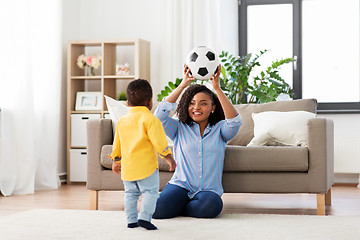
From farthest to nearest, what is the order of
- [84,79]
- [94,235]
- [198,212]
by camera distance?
1. [84,79]
2. [198,212]
3. [94,235]

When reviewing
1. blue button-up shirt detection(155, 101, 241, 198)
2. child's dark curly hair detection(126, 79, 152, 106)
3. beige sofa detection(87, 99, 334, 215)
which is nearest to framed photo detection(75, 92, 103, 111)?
beige sofa detection(87, 99, 334, 215)

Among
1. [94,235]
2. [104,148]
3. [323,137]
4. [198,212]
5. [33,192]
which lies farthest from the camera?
[33,192]

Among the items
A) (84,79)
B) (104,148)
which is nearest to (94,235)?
(104,148)

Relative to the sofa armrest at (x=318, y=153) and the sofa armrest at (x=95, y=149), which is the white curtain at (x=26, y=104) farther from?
the sofa armrest at (x=318, y=153)

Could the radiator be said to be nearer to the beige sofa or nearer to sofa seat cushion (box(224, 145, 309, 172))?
the beige sofa

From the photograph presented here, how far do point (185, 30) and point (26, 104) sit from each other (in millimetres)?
1738

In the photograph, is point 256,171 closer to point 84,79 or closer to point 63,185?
point 63,185

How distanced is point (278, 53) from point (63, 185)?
8.23 feet

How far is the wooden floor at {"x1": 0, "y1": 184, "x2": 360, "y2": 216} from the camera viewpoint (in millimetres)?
3186

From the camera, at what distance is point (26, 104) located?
4.25 m

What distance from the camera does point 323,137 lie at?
283 centimetres

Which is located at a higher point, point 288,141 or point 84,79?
point 84,79

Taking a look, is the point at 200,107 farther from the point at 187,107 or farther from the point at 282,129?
the point at 282,129

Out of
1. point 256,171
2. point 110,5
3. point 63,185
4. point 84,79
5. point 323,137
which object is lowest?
point 63,185
